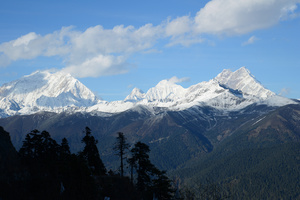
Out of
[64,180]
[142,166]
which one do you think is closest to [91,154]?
[142,166]

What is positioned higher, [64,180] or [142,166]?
[142,166]

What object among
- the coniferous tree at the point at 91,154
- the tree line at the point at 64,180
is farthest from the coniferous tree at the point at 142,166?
the coniferous tree at the point at 91,154

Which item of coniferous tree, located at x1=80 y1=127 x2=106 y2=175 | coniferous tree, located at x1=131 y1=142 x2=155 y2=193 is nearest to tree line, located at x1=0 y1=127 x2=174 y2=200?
coniferous tree, located at x1=131 y1=142 x2=155 y2=193

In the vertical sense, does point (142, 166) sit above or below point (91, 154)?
below

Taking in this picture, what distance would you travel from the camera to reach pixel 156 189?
7850cm

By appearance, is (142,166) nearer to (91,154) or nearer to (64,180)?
(91,154)

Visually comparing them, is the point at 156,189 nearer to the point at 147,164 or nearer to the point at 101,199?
the point at 147,164

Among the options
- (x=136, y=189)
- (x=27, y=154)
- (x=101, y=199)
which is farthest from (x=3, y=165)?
(x=136, y=189)

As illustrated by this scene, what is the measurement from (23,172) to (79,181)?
32.5 ft

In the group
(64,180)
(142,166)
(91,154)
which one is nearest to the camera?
(64,180)

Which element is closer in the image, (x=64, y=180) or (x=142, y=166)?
(x=64, y=180)

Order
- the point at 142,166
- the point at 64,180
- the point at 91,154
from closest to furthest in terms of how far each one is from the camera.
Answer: the point at 64,180, the point at 142,166, the point at 91,154

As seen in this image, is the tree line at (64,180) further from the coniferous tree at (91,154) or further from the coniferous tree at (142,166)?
the coniferous tree at (91,154)

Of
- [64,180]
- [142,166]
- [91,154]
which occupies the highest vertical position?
[91,154]
